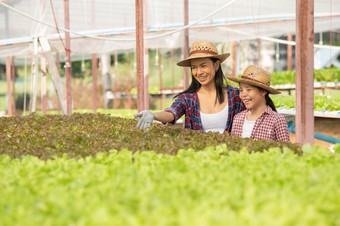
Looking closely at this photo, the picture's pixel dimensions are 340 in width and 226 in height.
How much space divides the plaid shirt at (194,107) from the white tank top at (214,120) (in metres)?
0.04

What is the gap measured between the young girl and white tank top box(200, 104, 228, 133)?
22 cm

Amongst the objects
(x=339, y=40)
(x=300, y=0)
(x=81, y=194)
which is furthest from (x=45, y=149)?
(x=339, y=40)

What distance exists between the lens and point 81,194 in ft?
6.64

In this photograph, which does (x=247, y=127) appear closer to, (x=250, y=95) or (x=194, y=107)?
(x=250, y=95)

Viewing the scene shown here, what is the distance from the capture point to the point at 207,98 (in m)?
5.22

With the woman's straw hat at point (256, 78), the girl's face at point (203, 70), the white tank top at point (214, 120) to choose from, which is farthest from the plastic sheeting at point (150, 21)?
the woman's straw hat at point (256, 78)

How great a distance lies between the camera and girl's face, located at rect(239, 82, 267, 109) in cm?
484

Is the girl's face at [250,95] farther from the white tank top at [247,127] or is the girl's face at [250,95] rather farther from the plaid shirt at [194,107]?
the plaid shirt at [194,107]

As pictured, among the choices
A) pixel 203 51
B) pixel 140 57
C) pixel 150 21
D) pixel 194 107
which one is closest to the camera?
pixel 203 51

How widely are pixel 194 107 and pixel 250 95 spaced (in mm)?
673

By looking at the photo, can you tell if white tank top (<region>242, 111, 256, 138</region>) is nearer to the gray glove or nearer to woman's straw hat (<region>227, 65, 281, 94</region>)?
woman's straw hat (<region>227, 65, 281, 94</region>)

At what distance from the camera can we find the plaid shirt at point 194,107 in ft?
16.9

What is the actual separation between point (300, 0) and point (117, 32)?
28.7 ft

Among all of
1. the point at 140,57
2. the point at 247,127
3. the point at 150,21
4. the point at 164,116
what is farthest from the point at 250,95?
the point at 150,21
